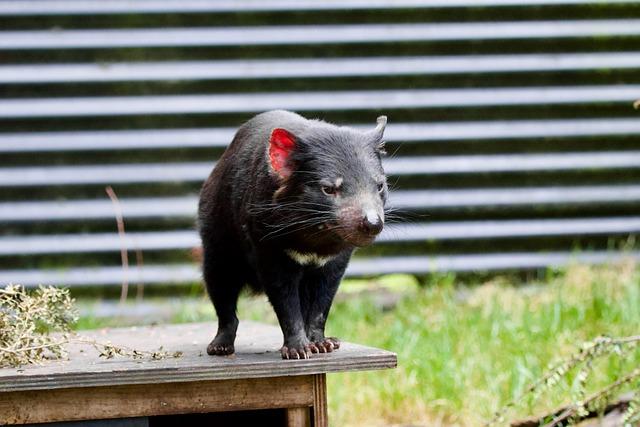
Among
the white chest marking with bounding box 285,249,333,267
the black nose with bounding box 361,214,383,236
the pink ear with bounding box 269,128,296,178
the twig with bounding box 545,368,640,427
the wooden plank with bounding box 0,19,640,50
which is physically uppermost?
the wooden plank with bounding box 0,19,640,50

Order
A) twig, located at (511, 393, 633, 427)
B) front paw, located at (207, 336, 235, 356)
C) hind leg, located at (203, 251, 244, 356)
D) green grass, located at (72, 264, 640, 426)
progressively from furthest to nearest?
1. green grass, located at (72, 264, 640, 426)
2. twig, located at (511, 393, 633, 427)
3. hind leg, located at (203, 251, 244, 356)
4. front paw, located at (207, 336, 235, 356)

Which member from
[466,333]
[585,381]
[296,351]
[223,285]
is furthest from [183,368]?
[466,333]

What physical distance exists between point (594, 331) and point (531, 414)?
103 centimetres

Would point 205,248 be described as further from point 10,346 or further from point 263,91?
point 263,91

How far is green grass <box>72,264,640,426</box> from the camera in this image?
440 cm

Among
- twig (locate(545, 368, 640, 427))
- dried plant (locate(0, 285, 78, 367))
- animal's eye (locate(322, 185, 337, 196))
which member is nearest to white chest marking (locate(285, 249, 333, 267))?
animal's eye (locate(322, 185, 337, 196))

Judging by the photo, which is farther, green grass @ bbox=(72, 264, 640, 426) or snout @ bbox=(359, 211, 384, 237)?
green grass @ bbox=(72, 264, 640, 426)

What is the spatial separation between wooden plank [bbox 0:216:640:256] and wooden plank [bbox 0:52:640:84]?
864 millimetres

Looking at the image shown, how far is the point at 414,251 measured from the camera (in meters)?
6.36

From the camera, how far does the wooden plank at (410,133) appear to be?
20.1 ft

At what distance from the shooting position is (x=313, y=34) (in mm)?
6316

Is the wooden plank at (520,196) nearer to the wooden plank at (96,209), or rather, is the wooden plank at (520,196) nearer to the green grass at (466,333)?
the green grass at (466,333)

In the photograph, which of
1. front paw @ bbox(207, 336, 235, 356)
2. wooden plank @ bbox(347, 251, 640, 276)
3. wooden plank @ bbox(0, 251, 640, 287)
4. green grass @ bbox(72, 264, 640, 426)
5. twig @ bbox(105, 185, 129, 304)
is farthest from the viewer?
wooden plank @ bbox(347, 251, 640, 276)

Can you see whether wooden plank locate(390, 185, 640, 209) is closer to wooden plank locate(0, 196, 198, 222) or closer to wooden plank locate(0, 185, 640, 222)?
wooden plank locate(0, 185, 640, 222)
